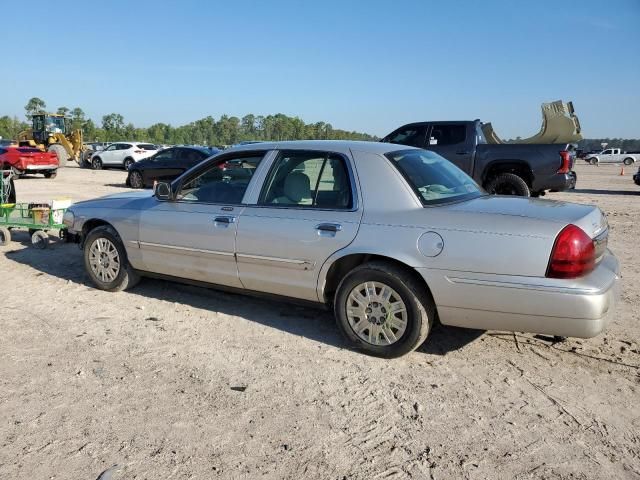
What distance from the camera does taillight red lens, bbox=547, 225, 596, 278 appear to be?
339 centimetres

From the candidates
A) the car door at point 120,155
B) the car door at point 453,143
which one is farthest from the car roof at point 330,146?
the car door at point 120,155

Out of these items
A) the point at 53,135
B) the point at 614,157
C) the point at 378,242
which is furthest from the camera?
the point at 614,157

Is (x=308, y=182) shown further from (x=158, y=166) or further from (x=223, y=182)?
(x=158, y=166)

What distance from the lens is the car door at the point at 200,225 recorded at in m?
4.68

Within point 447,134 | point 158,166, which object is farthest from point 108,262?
point 158,166

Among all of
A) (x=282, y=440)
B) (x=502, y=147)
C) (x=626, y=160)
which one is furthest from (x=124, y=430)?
(x=626, y=160)

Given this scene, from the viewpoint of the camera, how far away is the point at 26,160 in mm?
20391

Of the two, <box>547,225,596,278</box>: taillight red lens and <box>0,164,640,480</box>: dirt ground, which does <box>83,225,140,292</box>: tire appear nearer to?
<box>0,164,640,480</box>: dirt ground

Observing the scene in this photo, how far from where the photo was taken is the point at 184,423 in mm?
3143

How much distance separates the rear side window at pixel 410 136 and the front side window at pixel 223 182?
7440mm

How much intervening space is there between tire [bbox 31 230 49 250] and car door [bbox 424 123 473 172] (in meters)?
7.26

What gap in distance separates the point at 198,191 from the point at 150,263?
34.6 inches

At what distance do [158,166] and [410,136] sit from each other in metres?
9.17

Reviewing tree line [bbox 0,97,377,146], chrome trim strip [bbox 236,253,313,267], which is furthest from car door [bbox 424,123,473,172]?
tree line [bbox 0,97,377,146]
